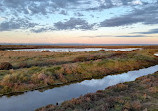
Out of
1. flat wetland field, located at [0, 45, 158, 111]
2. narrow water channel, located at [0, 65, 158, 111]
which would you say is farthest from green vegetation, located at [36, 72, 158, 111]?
narrow water channel, located at [0, 65, 158, 111]

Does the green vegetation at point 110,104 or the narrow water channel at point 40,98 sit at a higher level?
the green vegetation at point 110,104

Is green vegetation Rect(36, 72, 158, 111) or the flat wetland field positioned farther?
the flat wetland field

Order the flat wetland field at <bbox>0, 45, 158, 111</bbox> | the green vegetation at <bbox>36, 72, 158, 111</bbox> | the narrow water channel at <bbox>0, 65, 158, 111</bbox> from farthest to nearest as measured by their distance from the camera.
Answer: the narrow water channel at <bbox>0, 65, 158, 111</bbox>
the flat wetland field at <bbox>0, 45, 158, 111</bbox>
the green vegetation at <bbox>36, 72, 158, 111</bbox>

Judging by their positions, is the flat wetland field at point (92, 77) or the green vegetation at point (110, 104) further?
the flat wetland field at point (92, 77)

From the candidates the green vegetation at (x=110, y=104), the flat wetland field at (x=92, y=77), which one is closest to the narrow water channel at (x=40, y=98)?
the flat wetland field at (x=92, y=77)

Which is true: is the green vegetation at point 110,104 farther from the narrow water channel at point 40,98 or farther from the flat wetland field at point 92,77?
the narrow water channel at point 40,98

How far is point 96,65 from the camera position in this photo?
31.8 metres

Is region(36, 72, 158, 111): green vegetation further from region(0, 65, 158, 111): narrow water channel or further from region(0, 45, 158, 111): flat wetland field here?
region(0, 65, 158, 111): narrow water channel

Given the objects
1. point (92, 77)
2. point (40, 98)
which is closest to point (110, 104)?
point (40, 98)

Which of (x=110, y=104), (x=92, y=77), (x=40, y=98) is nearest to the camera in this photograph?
(x=110, y=104)

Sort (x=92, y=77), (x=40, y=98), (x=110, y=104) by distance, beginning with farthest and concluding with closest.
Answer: (x=92, y=77) < (x=40, y=98) < (x=110, y=104)

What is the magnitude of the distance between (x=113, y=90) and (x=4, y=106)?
36.9 feet

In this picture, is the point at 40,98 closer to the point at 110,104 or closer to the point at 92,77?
the point at 110,104

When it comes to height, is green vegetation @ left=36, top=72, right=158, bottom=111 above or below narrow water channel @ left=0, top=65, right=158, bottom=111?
above
